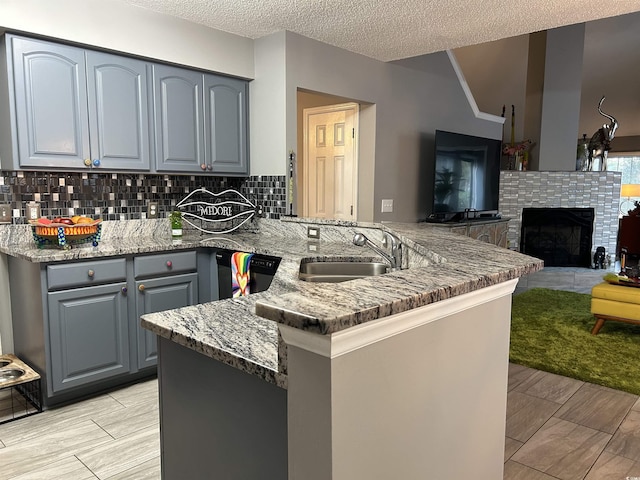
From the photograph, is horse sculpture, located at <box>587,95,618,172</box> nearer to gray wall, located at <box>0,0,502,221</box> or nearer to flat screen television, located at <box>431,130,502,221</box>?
flat screen television, located at <box>431,130,502,221</box>

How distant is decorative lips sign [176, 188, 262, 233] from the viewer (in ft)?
12.8

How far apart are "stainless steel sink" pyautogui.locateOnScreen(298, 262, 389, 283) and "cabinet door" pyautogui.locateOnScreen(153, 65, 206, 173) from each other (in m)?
1.44

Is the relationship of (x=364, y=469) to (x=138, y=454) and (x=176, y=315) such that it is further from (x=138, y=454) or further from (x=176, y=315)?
(x=138, y=454)

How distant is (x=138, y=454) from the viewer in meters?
2.28

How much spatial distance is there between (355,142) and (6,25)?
9.57 ft

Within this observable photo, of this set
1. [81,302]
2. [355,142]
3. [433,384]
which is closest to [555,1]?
[355,142]

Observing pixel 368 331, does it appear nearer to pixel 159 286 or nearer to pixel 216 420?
pixel 216 420

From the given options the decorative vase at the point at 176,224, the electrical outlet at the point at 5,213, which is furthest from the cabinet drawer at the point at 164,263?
the electrical outlet at the point at 5,213

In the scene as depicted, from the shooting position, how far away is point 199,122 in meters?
3.63

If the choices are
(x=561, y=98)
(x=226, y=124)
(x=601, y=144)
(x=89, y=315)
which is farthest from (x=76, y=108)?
(x=601, y=144)

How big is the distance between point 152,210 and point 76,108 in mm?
949

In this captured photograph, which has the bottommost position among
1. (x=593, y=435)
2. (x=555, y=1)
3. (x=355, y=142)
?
(x=593, y=435)

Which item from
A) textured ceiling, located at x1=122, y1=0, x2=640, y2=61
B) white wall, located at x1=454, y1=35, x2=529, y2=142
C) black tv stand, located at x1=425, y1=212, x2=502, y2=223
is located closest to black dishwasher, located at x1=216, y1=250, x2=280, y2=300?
textured ceiling, located at x1=122, y1=0, x2=640, y2=61

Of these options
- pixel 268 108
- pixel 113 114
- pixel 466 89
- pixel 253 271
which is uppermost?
pixel 466 89
